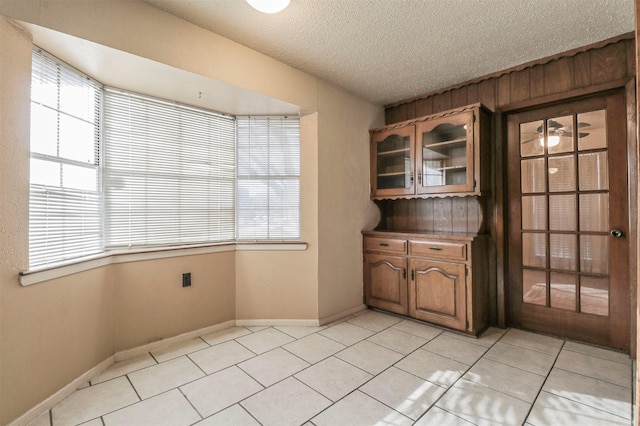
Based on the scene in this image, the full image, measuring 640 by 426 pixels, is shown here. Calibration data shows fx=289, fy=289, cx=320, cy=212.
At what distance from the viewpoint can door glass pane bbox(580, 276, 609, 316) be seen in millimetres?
2406

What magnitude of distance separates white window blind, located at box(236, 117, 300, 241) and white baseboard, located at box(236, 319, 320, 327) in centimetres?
83

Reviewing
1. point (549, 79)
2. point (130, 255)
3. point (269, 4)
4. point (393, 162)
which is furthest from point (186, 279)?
point (549, 79)

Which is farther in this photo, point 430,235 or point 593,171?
point 430,235

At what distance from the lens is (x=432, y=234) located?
113 inches

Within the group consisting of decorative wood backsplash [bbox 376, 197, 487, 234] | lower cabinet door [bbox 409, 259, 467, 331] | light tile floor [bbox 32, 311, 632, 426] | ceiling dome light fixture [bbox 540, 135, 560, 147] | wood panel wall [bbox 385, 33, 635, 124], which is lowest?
light tile floor [bbox 32, 311, 632, 426]

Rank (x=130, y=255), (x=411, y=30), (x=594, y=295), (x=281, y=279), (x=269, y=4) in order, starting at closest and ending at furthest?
(x=269, y=4), (x=411, y=30), (x=130, y=255), (x=594, y=295), (x=281, y=279)

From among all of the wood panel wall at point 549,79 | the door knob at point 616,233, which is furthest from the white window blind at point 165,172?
the door knob at point 616,233

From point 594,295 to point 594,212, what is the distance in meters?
0.70

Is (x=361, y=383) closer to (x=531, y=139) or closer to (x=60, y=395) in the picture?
(x=60, y=395)

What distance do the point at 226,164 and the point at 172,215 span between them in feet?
2.37

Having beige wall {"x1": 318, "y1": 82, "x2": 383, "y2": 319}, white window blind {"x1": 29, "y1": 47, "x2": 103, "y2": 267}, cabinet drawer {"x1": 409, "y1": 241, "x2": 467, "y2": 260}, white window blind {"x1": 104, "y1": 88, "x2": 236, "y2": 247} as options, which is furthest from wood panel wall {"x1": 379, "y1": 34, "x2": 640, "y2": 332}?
white window blind {"x1": 29, "y1": 47, "x2": 103, "y2": 267}

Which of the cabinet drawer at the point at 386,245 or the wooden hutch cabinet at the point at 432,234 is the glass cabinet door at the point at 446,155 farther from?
the cabinet drawer at the point at 386,245

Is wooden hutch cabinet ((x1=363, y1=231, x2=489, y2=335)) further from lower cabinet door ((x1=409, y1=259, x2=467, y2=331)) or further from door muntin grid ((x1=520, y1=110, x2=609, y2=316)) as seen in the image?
door muntin grid ((x1=520, y1=110, x2=609, y2=316))

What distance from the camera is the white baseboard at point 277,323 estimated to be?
2.93 metres
